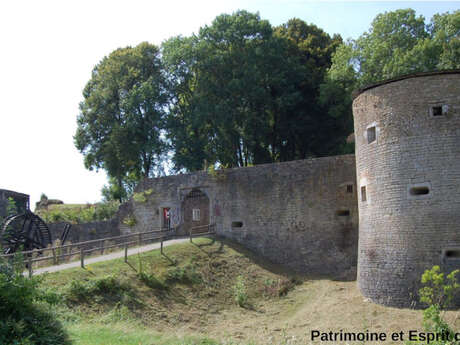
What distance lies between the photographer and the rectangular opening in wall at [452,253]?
445 inches

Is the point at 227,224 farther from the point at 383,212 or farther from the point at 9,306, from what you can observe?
the point at 9,306

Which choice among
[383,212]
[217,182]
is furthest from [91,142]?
[383,212]

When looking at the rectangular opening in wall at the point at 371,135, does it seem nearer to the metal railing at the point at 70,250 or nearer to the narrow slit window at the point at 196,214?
the metal railing at the point at 70,250

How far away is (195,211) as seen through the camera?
67.6ft

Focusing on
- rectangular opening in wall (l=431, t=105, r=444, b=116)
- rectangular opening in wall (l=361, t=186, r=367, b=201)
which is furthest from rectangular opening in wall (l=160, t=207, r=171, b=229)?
rectangular opening in wall (l=431, t=105, r=444, b=116)

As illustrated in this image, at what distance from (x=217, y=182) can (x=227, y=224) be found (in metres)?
1.85

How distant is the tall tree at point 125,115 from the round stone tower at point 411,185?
50.3 feet

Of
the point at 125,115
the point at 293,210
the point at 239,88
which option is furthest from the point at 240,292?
the point at 125,115

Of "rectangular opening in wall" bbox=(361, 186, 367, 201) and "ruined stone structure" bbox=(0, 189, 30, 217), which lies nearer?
"rectangular opening in wall" bbox=(361, 186, 367, 201)

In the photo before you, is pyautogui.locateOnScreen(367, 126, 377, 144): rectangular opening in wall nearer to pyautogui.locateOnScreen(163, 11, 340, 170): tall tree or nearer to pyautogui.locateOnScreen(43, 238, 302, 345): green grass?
pyautogui.locateOnScreen(43, 238, 302, 345): green grass

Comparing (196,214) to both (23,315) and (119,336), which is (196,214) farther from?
(23,315)

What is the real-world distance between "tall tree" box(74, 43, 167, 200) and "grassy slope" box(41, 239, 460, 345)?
11204 millimetres

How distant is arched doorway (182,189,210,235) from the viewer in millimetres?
20484

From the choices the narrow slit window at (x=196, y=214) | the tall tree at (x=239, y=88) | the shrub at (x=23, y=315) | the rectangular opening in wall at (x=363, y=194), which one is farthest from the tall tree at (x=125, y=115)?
the shrub at (x=23, y=315)
